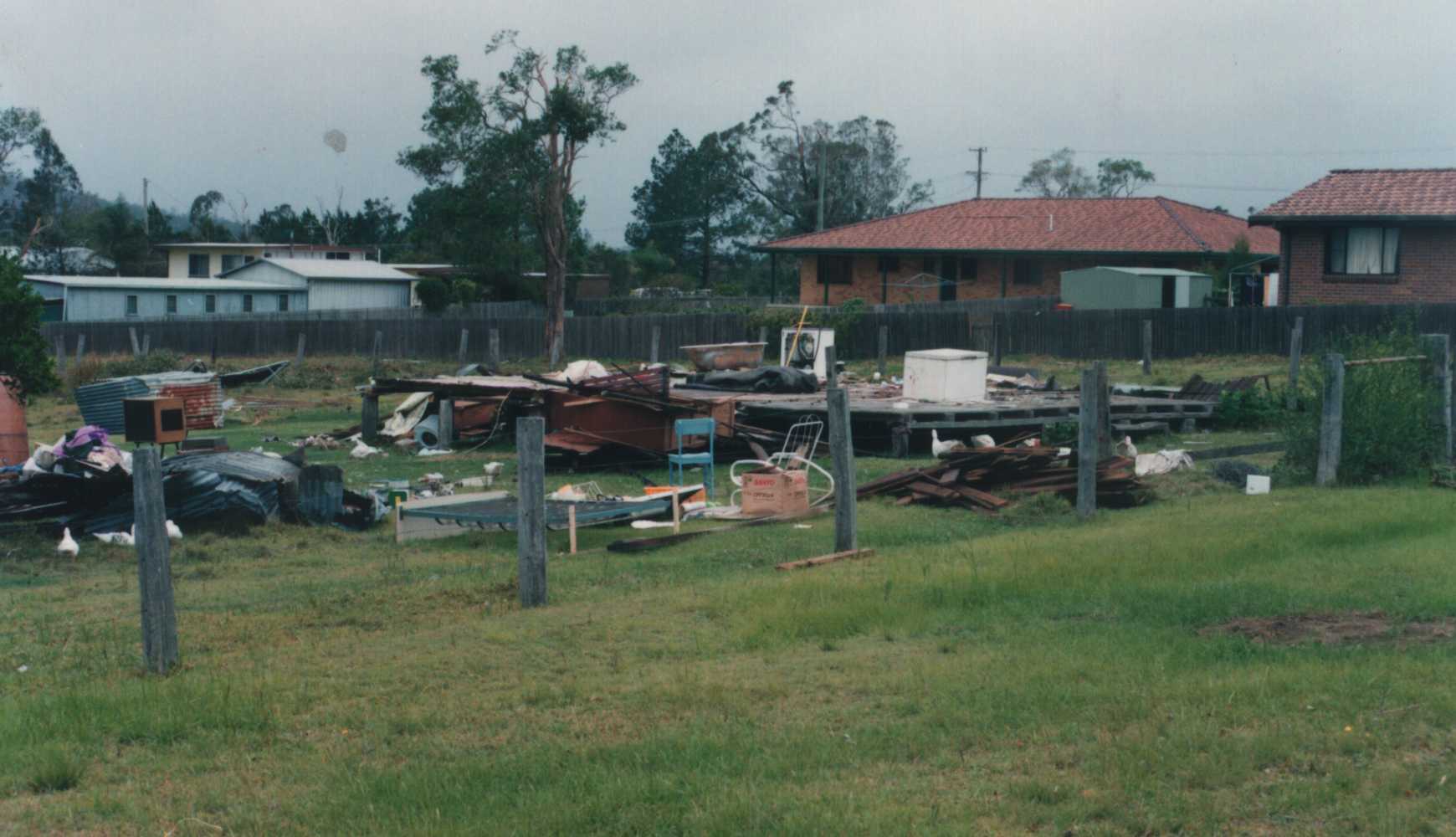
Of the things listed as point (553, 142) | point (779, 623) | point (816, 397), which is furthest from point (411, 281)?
point (779, 623)

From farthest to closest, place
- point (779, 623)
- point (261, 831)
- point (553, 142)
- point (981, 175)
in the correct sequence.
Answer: point (981, 175)
point (553, 142)
point (779, 623)
point (261, 831)

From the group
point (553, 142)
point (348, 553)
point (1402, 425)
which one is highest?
point (553, 142)

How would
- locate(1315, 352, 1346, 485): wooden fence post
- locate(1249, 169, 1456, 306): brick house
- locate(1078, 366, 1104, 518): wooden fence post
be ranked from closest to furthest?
locate(1078, 366, 1104, 518): wooden fence post < locate(1315, 352, 1346, 485): wooden fence post < locate(1249, 169, 1456, 306): brick house

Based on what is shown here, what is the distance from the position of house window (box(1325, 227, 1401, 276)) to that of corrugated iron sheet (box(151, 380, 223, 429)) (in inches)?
1181

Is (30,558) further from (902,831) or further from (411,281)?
(411,281)

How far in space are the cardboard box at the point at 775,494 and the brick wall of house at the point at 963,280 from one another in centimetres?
4260

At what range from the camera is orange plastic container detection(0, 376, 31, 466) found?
774 inches

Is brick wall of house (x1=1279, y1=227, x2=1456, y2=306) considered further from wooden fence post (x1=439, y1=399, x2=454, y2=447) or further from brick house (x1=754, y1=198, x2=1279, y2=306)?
wooden fence post (x1=439, y1=399, x2=454, y2=447)

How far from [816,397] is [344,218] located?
93.3 meters

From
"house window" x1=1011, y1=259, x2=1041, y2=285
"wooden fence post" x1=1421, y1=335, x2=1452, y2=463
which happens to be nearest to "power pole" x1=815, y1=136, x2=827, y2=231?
"house window" x1=1011, y1=259, x2=1041, y2=285

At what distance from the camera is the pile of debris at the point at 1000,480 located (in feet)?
51.9

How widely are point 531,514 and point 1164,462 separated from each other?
11087mm

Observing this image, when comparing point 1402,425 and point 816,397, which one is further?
point 816,397

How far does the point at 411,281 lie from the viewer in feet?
246
